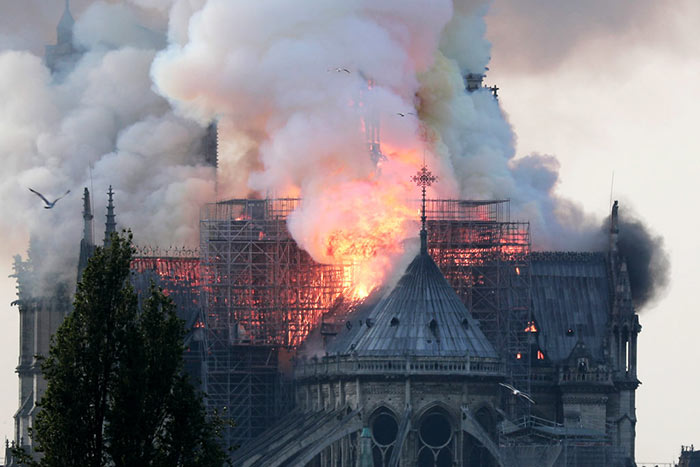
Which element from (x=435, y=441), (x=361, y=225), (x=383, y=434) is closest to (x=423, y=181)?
(x=361, y=225)

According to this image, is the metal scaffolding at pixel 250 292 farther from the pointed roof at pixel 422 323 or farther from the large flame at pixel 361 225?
the pointed roof at pixel 422 323

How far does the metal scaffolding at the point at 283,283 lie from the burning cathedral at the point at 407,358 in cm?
13

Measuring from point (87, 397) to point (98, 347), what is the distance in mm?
1945

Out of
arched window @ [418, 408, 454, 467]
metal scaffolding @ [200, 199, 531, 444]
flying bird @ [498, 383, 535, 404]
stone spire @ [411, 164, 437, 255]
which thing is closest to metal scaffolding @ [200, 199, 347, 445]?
metal scaffolding @ [200, 199, 531, 444]

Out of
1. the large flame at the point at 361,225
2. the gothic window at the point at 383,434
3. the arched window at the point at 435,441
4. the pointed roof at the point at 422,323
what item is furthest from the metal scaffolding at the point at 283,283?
the gothic window at the point at 383,434

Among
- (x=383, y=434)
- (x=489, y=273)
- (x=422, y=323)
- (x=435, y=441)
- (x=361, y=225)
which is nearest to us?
(x=435, y=441)

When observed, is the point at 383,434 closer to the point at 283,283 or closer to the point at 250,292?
the point at 283,283

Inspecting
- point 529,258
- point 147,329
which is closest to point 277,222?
point 529,258

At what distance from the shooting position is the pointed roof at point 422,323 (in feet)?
603

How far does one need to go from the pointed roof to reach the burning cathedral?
9 cm

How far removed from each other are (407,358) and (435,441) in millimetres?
5479

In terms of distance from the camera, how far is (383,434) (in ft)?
602

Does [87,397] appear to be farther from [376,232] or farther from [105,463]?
[376,232]

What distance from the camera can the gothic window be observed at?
182750 millimetres
